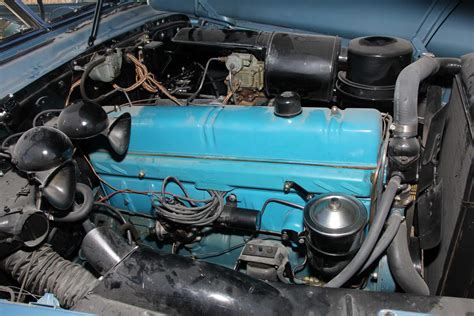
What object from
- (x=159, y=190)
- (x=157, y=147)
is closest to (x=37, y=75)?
(x=157, y=147)

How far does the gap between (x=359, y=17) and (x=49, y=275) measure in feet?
7.65

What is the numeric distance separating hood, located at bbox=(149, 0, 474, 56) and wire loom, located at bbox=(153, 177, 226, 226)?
1611 mm

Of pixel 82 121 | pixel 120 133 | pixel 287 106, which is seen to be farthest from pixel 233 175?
pixel 82 121

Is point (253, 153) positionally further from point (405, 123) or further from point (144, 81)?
point (144, 81)

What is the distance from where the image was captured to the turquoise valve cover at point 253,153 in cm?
141

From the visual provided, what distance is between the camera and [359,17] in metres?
2.66

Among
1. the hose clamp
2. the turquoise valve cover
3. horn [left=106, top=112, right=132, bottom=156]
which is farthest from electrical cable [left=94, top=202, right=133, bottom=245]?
the hose clamp

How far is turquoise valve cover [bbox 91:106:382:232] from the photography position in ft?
4.64

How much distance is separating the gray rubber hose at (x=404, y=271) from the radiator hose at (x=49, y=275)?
96cm

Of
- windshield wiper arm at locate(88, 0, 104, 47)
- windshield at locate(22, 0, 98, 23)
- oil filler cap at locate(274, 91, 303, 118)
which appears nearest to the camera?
oil filler cap at locate(274, 91, 303, 118)

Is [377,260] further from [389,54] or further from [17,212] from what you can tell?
[17,212]

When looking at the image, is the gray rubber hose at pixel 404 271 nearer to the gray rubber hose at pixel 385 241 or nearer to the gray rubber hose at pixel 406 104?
Answer: the gray rubber hose at pixel 385 241

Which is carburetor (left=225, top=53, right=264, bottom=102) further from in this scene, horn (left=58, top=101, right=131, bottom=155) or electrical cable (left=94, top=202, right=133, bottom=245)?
electrical cable (left=94, top=202, right=133, bottom=245)

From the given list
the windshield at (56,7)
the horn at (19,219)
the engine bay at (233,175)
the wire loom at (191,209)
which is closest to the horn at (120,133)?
the engine bay at (233,175)
